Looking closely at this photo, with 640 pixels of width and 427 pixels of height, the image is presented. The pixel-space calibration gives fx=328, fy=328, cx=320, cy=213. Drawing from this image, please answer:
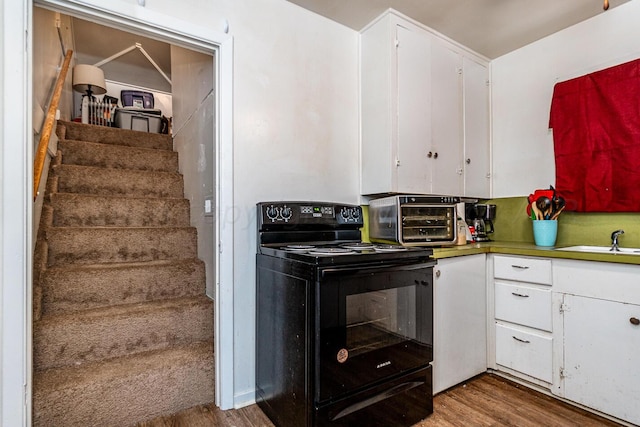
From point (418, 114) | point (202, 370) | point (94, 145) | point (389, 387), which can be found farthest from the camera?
point (94, 145)

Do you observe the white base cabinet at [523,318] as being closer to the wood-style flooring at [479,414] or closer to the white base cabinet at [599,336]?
the white base cabinet at [599,336]

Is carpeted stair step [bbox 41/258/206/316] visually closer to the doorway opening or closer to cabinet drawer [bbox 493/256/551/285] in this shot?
the doorway opening

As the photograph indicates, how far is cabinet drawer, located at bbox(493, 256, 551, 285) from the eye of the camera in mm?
1981

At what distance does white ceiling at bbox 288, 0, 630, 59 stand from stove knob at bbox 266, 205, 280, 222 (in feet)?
4.33

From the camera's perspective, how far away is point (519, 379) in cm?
213

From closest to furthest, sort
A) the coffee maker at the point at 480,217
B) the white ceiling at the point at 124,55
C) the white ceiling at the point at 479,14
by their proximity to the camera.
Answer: the white ceiling at the point at 479,14, the coffee maker at the point at 480,217, the white ceiling at the point at 124,55

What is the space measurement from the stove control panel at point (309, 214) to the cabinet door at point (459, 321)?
621 mm

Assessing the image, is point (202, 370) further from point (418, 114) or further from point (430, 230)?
point (418, 114)

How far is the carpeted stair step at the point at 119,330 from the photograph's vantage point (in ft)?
5.62

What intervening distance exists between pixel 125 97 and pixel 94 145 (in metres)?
1.98

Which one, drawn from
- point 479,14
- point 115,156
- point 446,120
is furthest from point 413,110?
point 115,156

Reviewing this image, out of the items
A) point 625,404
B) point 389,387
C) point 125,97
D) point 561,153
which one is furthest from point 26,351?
point 125,97

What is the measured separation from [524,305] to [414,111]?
1.45m

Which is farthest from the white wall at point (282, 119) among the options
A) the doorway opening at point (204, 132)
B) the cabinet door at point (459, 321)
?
the cabinet door at point (459, 321)
